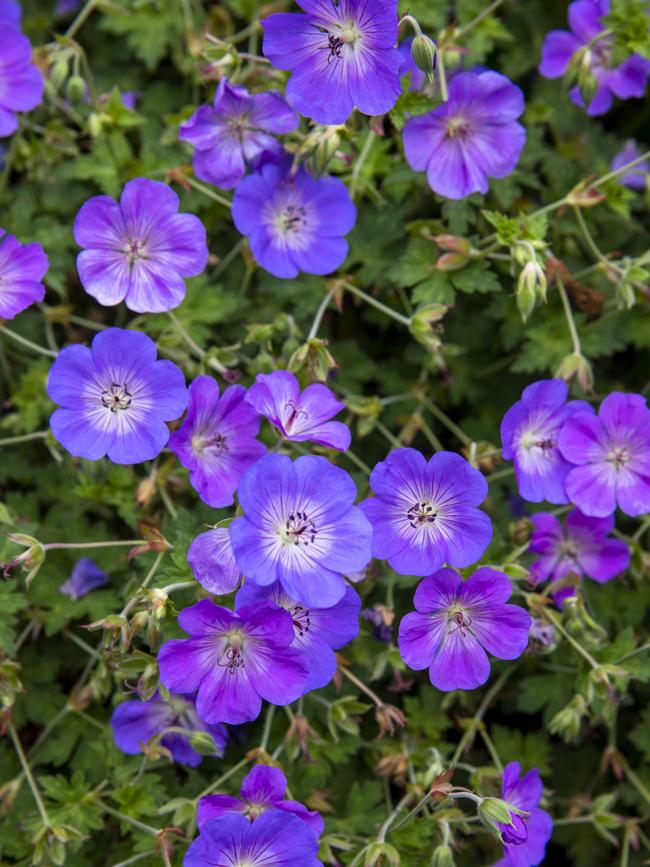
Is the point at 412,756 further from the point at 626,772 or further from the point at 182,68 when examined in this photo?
the point at 182,68

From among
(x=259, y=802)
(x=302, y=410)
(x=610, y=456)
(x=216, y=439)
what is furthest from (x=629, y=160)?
(x=259, y=802)

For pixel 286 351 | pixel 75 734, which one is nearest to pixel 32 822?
pixel 75 734

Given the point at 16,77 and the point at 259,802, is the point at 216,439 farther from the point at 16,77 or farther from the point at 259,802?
the point at 16,77

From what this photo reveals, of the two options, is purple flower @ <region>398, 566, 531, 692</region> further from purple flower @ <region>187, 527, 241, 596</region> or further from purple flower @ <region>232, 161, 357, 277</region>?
purple flower @ <region>232, 161, 357, 277</region>

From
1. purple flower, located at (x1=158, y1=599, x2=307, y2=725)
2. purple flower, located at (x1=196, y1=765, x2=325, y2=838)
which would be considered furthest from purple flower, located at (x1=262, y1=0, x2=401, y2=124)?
purple flower, located at (x1=196, y1=765, x2=325, y2=838)

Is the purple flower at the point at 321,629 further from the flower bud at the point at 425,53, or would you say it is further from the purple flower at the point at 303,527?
the flower bud at the point at 425,53
